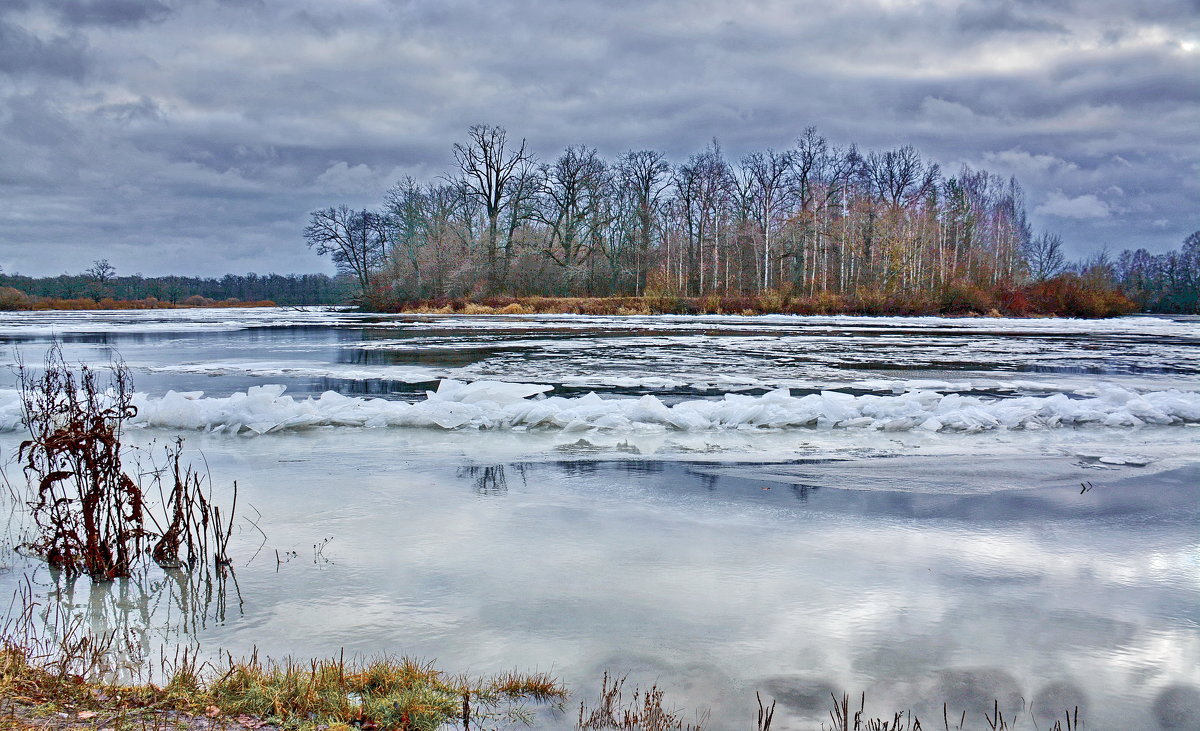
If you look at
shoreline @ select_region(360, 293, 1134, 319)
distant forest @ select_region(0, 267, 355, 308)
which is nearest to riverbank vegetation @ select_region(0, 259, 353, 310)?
distant forest @ select_region(0, 267, 355, 308)

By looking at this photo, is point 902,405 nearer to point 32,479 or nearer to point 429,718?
point 429,718

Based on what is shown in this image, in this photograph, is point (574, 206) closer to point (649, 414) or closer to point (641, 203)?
point (641, 203)

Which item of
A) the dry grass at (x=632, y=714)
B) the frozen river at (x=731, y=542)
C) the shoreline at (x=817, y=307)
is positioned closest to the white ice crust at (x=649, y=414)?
the frozen river at (x=731, y=542)

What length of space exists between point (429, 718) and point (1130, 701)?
2.83 metres

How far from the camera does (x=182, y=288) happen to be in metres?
126

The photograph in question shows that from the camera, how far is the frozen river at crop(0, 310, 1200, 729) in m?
3.50

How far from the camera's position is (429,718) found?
2.95 metres

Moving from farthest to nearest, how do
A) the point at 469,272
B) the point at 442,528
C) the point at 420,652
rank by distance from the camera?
the point at 469,272 → the point at 442,528 → the point at 420,652

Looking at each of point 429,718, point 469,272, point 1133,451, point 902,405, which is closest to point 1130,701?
point 429,718

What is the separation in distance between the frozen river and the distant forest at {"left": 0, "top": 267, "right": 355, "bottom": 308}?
6874 cm

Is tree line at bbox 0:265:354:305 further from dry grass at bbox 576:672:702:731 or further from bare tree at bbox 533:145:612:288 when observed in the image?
dry grass at bbox 576:672:702:731

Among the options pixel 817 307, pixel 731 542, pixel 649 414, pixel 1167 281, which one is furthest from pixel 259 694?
pixel 1167 281

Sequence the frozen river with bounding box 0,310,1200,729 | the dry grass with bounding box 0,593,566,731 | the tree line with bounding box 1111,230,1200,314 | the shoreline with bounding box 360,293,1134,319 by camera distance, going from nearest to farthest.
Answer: the dry grass with bounding box 0,593,566,731 → the frozen river with bounding box 0,310,1200,729 → the shoreline with bounding box 360,293,1134,319 → the tree line with bounding box 1111,230,1200,314

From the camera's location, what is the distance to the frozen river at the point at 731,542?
3496mm
